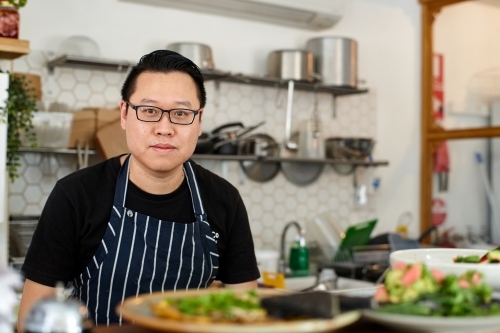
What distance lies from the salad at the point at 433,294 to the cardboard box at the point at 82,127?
235 cm

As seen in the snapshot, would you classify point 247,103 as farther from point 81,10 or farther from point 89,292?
point 89,292

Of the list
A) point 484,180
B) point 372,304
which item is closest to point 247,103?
point 484,180

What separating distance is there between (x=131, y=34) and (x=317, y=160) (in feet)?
4.36

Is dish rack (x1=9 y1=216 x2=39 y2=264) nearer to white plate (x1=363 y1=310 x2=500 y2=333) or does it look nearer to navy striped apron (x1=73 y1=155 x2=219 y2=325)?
navy striped apron (x1=73 y1=155 x2=219 y2=325)

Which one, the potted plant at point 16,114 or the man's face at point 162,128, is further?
the potted plant at point 16,114

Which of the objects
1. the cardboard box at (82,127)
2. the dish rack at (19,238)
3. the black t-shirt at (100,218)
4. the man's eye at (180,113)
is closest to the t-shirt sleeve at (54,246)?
the black t-shirt at (100,218)

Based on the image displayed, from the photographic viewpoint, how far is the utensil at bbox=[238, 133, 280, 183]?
390 centimetres

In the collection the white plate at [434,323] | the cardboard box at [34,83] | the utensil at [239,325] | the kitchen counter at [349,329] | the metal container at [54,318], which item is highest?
the cardboard box at [34,83]

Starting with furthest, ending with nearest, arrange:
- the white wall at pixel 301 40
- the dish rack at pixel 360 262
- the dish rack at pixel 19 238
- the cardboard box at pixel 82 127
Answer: the dish rack at pixel 360 262 < the white wall at pixel 301 40 < the cardboard box at pixel 82 127 < the dish rack at pixel 19 238

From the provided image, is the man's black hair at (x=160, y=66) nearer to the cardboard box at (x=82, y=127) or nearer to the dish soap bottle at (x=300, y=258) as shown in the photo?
the cardboard box at (x=82, y=127)

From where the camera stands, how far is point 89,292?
185cm

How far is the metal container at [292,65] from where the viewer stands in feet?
13.2

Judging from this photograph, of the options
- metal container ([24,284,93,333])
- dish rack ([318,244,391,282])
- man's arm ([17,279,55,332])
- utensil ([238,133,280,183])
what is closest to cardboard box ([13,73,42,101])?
utensil ([238,133,280,183])

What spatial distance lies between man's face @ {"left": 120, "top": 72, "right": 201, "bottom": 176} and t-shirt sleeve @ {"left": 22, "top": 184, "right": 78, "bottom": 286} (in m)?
0.24
